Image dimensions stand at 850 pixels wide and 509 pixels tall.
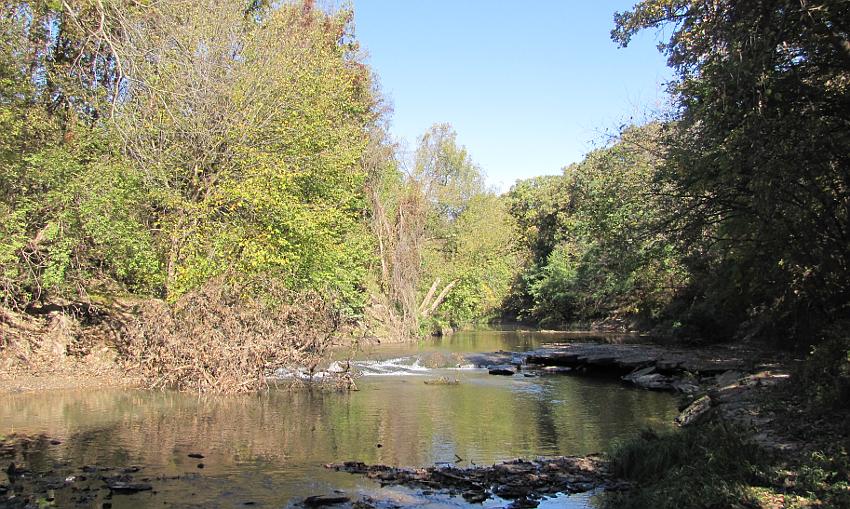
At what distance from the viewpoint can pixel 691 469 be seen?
9.24 meters

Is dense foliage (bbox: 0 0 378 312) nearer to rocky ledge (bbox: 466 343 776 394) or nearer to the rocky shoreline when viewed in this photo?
the rocky shoreline

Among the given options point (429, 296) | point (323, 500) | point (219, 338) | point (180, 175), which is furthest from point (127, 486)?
point (429, 296)

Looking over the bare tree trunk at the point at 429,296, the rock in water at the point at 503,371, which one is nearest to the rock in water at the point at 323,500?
the rock in water at the point at 503,371

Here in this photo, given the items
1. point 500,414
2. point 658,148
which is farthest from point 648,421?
point 658,148

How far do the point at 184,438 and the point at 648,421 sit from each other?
1016cm

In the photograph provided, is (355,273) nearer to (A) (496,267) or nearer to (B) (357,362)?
(B) (357,362)

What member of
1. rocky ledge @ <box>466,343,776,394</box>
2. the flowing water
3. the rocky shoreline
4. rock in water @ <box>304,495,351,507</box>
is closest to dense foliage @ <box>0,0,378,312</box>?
the flowing water

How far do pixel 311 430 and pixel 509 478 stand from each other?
5.40m

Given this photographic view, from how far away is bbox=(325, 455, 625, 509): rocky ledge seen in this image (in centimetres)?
972

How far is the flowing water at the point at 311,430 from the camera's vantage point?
1006 centimetres

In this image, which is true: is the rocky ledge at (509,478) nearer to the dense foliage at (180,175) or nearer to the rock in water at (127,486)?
the rock in water at (127,486)

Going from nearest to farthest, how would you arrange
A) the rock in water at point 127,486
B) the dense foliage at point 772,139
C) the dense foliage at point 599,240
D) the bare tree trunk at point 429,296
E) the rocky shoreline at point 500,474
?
the rocky shoreline at point 500,474
the rock in water at point 127,486
the dense foliage at point 772,139
the dense foliage at point 599,240
the bare tree trunk at point 429,296

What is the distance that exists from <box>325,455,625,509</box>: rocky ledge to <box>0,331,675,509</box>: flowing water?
1.06 feet

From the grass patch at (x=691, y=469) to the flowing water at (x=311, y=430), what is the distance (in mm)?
1064
